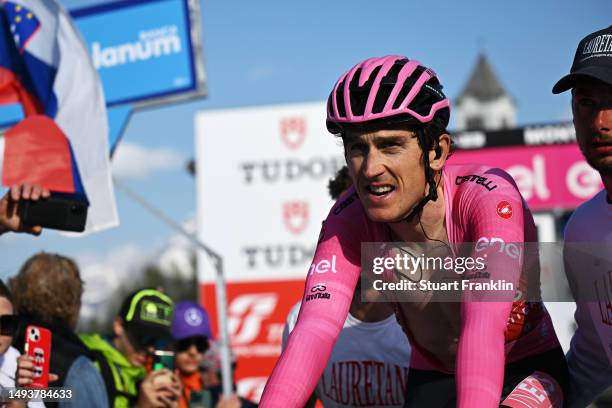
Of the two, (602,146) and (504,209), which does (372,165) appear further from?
(602,146)

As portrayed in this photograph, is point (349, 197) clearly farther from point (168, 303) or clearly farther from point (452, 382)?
point (168, 303)

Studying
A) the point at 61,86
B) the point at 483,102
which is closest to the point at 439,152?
the point at 61,86

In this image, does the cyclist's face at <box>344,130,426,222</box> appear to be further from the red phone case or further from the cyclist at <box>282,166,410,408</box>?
the red phone case

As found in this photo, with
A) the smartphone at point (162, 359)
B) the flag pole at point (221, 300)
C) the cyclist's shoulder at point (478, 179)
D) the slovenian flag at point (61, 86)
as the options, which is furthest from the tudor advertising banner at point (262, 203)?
the cyclist's shoulder at point (478, 179)

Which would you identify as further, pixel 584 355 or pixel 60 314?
pixel 60 314

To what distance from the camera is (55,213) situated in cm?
400

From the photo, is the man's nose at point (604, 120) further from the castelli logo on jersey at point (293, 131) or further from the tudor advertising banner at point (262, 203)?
the castelli logo on jersey at point (293, 131)

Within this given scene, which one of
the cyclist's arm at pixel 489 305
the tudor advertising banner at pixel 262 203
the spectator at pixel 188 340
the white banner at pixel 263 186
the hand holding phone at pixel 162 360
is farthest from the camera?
the white banner at pixel 263 186

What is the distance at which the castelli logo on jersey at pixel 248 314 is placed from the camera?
20.7m

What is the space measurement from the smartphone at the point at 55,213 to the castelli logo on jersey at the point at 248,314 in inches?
655

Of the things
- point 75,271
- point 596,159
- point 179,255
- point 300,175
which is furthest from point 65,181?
point 179,255

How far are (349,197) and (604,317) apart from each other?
114 cm

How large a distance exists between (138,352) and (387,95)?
3481mm

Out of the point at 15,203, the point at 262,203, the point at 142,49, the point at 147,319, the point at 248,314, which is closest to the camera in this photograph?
the point at 15,203
